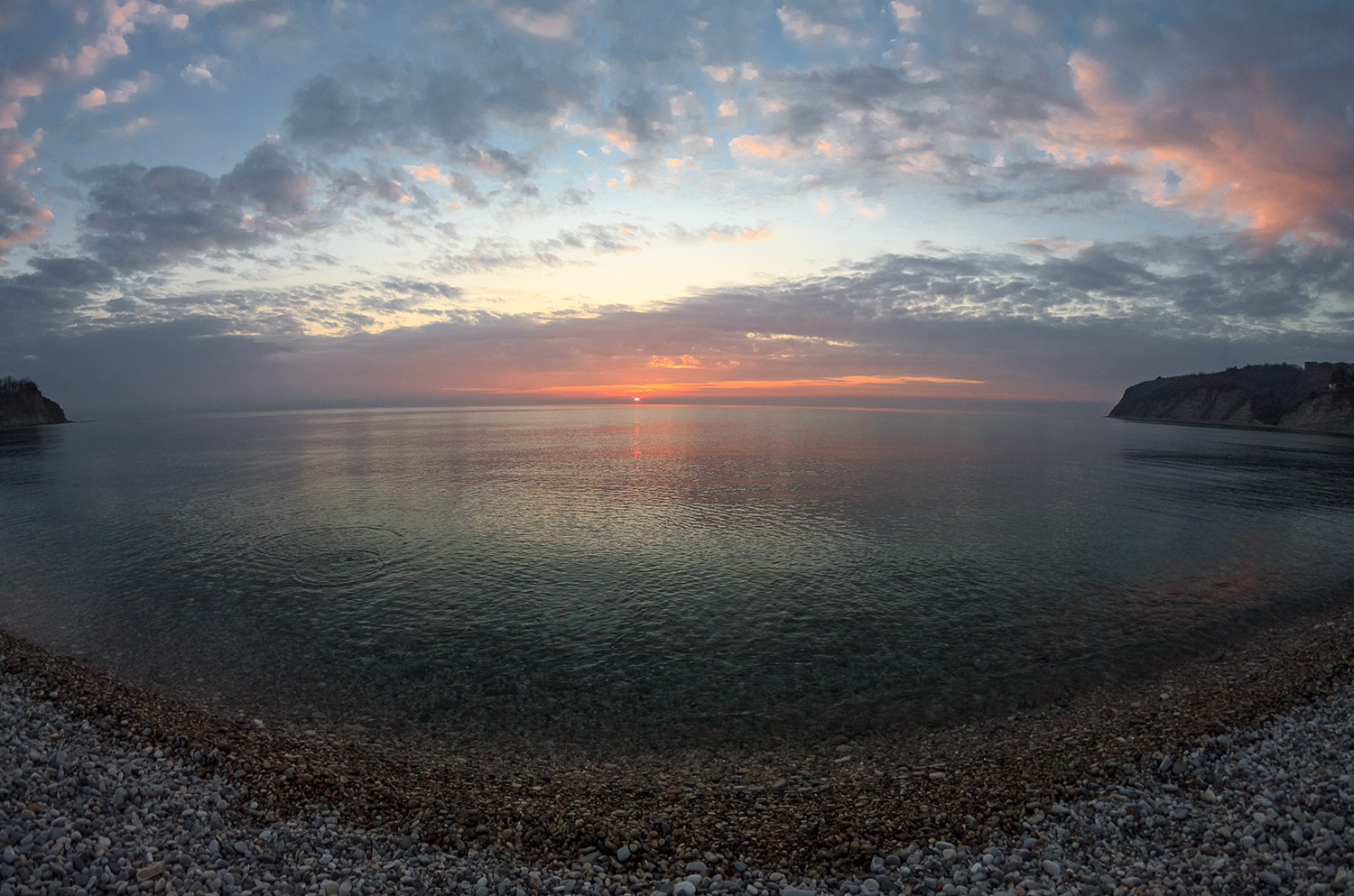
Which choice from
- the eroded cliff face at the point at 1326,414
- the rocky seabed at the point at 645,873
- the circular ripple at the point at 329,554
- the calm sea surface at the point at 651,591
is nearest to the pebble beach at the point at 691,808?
the rocky seabed at the point at 645,873

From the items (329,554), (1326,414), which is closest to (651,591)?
(329,554)

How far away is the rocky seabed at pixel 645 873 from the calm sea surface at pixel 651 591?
17.4ft

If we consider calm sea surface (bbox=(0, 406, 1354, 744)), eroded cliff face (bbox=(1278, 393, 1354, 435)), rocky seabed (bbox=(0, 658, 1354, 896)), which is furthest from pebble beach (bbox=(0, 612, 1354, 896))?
eroded cliff face (bbox=(1278, 393, 1354, 435))

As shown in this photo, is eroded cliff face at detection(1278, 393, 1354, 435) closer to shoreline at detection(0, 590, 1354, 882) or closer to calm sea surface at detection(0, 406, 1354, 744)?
calm sea surface at detection(0, 406, 1354, 744)

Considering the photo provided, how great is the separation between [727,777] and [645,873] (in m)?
4.23

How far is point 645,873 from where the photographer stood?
29.3 feet

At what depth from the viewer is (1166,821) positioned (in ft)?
31.6

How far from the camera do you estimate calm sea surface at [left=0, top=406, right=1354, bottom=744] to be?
16.9m

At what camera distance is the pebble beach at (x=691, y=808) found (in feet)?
28.0

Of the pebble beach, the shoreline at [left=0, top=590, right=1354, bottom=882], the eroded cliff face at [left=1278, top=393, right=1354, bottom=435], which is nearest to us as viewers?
the pebble beach

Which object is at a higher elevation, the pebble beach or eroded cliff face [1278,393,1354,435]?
eroded cliff face [1278,393,1354,435]

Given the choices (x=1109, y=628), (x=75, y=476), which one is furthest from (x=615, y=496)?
(x=75, y=476)

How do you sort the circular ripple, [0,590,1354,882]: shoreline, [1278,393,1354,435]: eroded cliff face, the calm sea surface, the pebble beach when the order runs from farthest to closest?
[1278,393,1354,435]: eroded cliff face → the circular ripple → the calm sea surface → [0,590,1354,882]: shoreline → the pebble beach

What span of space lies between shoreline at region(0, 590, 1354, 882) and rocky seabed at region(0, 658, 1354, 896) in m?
0.26
